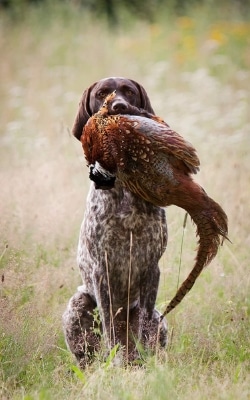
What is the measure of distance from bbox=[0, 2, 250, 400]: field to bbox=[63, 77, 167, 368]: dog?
0.60 feet

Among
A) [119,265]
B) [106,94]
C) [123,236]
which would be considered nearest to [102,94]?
[106,94]

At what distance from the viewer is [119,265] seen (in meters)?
5.32

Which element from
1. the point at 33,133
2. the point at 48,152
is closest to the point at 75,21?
the point at 33,133

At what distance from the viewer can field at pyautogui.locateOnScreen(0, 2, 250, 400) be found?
188 inches

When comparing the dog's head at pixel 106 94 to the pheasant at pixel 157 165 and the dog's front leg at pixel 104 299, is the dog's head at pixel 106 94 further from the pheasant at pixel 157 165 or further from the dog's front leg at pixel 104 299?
the dog's front leg at pixel 104 299

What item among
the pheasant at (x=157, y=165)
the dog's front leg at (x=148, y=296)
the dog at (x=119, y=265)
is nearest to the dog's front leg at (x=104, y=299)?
the dog at (x=119, y=265)

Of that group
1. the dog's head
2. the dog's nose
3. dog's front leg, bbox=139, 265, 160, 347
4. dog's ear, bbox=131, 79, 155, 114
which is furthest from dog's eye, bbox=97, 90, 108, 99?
dog's front leg, bbox=139, 265, 160, 347

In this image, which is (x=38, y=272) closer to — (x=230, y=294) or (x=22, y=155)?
(x=230, y=294)

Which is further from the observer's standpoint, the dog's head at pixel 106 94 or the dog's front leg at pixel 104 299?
the dog's head at pixel 106 94

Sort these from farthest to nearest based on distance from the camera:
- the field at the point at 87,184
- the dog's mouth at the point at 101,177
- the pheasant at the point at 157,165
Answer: the dog's mouth at the point at 101,177 → the field at the point at 87,184 → the pheasant at the point at 157,165

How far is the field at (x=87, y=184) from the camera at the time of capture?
4.79 meters

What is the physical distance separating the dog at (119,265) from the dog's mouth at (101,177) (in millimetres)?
221

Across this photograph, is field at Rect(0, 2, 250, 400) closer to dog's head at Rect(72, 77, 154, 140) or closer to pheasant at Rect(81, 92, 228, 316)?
pheasant at Rect(81, 92, 228, 316)

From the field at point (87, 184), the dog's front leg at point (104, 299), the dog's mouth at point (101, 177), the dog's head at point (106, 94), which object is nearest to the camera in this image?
the field at point (87, 184)
